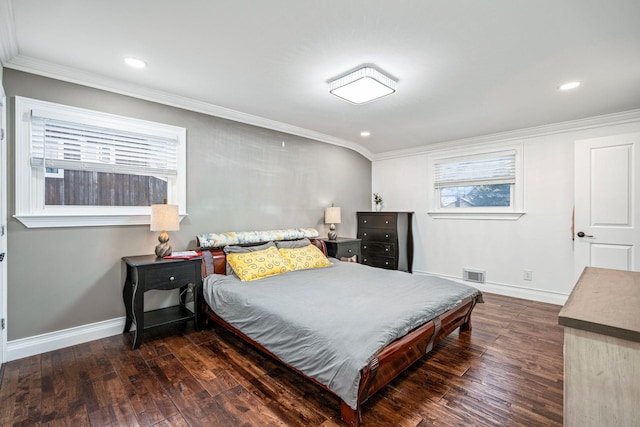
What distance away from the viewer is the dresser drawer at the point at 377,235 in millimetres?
4929

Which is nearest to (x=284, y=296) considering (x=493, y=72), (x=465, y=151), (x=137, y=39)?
(x=137, y=39)

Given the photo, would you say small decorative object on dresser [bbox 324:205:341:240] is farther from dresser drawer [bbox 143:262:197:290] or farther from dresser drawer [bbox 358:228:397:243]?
dresser drawer [bbox 143:262:197:290]

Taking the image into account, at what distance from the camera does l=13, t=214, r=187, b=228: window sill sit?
7.97 ft

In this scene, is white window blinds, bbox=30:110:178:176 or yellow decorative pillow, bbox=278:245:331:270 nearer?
white window blinds, bbox=30:110:178:176

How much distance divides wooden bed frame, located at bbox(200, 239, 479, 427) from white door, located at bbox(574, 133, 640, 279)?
69.8 inches

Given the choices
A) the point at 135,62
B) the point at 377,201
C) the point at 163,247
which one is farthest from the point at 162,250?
the point at 377,201

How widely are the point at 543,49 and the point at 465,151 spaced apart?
2.60 metres

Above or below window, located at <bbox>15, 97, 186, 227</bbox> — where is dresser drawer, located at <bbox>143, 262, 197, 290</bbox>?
below

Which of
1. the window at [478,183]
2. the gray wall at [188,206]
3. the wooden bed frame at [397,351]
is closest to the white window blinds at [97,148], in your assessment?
the gray wall at [188,206]

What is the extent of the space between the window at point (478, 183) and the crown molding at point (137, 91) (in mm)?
2353

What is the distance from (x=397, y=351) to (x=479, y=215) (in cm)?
345

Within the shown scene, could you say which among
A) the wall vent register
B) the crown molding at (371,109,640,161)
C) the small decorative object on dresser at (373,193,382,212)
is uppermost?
the crown molding at (371,109,640,161)

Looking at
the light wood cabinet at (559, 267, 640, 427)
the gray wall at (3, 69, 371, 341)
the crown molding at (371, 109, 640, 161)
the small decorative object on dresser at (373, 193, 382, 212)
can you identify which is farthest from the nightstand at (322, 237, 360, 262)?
the light wood cabinet at (559, 267, 640, 427)

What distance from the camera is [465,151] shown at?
464 centimetres
